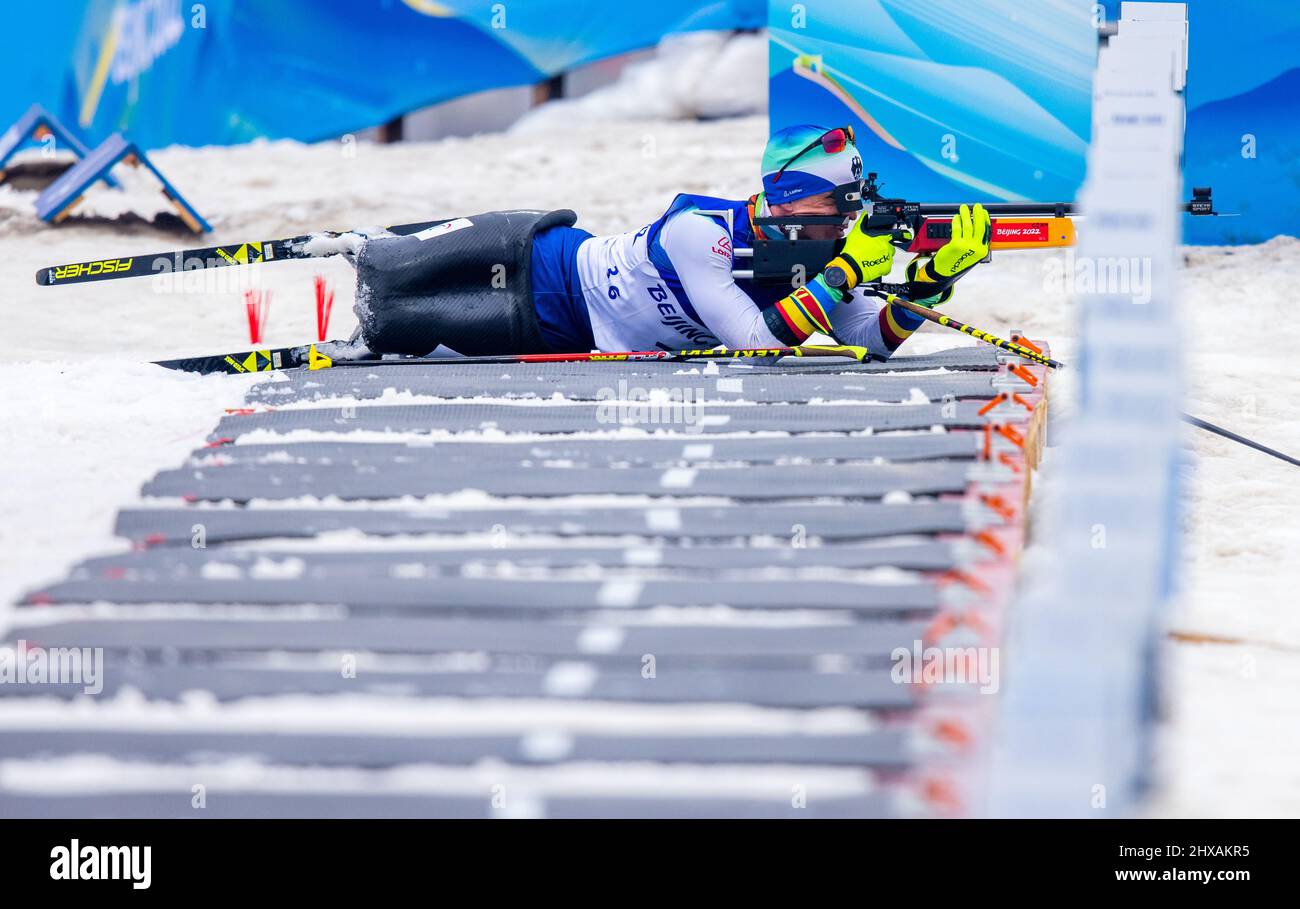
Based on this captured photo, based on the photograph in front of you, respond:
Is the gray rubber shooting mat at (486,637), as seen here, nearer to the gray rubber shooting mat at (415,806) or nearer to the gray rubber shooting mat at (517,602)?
the gray rubber shooting mat at (517,602)

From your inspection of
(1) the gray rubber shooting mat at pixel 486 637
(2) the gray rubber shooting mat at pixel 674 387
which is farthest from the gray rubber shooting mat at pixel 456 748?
(2) the gray rubber shooting mat at pixel 674 387

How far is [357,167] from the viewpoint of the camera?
1016cm

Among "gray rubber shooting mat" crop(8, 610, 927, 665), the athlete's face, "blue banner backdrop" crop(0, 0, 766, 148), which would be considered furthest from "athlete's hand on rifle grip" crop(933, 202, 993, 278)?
"blue banner backdrop" crop(0, 0, 766, 148)

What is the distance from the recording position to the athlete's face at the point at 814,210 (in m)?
4.73

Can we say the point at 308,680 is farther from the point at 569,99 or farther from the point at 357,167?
the point at 569,99

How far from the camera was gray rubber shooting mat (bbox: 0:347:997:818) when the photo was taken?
2.44m

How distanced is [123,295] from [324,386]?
3762 millimetres

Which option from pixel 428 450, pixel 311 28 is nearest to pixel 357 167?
pixel 311 28

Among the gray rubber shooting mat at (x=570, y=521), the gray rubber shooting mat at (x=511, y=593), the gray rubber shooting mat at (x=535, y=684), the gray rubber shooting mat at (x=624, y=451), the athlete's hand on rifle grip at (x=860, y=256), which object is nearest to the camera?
the gray rubber shooting mat at (x=535, y=684)

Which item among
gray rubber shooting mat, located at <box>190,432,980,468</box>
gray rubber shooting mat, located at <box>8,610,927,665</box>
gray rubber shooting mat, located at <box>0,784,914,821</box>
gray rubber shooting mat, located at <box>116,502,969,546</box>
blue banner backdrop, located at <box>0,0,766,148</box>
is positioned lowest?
gray rubber shooting mat, located at <box>0,784,914,821</box>

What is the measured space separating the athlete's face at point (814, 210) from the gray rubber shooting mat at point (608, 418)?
2.73 feet

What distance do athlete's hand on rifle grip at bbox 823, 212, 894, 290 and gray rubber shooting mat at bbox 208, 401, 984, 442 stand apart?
678 millimetres

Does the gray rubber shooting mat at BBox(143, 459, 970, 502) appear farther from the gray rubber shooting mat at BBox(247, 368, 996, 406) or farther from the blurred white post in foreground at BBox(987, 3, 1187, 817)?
the blurred white post in foreground at BBox(987, 3, 1187, 817)

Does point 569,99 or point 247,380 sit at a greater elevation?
point 569,99
